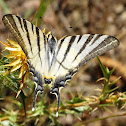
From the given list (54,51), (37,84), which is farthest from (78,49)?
(37,84)

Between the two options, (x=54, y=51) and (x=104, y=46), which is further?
(x=54, y=51)

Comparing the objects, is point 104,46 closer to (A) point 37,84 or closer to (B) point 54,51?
(B) point 54,51

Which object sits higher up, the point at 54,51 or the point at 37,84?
the point at 54,51

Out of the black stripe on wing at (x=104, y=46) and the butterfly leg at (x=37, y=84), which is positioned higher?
the black stripe on wing at (x=104, y=46)

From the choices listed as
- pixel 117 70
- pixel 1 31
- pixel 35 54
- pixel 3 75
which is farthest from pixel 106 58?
pixel 3 75

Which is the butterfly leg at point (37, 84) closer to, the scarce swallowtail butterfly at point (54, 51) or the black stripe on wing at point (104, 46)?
the scarce swallowtail butterfly at point (54, 51)

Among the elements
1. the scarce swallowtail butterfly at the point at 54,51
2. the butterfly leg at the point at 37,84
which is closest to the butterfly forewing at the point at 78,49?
the scarce swallowtail butterfly at the point at 54,51

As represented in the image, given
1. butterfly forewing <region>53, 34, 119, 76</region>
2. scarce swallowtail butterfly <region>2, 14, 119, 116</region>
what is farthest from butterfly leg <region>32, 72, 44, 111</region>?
butterfly forewing <region>53, 34, 119, 76</region>

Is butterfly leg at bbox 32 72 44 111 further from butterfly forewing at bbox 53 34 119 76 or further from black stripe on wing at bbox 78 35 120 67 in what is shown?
black stripe on wing at bbox 78 35 120 67
